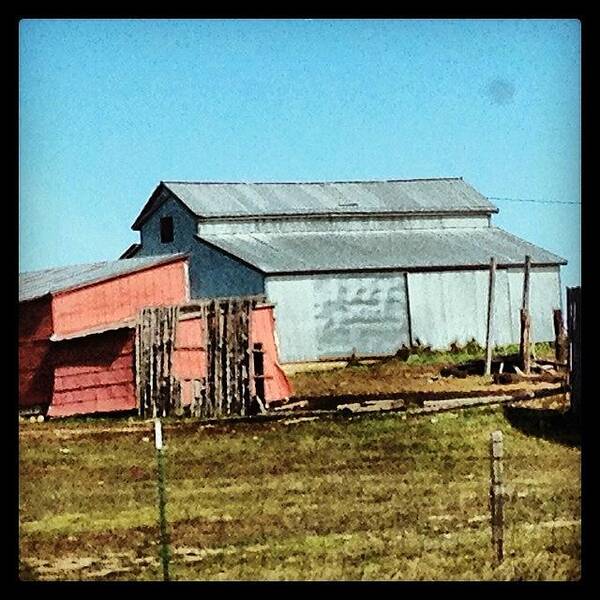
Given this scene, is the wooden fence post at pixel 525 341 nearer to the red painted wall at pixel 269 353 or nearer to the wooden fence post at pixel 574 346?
the wooden fence post at pixel 574 346

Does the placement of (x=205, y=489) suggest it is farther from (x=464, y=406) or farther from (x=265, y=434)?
(x=464, y=406)

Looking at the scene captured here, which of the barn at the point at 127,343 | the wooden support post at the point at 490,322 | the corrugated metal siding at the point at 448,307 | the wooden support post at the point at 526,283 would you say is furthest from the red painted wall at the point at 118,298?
the wooden support post at the point at 526,283

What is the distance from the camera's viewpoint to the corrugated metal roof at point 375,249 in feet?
36.3

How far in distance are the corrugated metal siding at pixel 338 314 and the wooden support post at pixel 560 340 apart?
1.01 metres

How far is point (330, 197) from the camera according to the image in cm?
1104

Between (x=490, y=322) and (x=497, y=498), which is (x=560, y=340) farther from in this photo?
(x=497, y=498)

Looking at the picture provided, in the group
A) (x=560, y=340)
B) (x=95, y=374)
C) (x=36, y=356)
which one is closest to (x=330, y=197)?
(x=560, y=340)

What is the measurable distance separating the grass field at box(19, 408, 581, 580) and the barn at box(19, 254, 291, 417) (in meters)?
0.20

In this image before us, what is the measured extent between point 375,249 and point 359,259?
133 millimetres

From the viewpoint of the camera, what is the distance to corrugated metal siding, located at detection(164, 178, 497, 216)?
10.9 m

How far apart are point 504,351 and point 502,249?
27.3 inches

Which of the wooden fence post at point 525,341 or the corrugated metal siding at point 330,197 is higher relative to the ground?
the corrugated metal siding at point 330,197

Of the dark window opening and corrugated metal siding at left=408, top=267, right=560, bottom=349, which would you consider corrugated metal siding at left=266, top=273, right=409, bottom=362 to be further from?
the dark window opening
